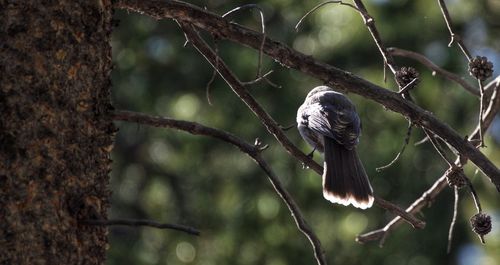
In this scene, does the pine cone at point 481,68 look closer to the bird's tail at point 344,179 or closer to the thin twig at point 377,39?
the thin twig at point 377,39

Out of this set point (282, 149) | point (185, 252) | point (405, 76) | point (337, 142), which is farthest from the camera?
point (185, 252)

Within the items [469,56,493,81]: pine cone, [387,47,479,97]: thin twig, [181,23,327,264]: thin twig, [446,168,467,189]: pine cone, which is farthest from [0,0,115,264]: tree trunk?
[387,47,479,97]: thin twig

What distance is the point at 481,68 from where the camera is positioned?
3.55 m

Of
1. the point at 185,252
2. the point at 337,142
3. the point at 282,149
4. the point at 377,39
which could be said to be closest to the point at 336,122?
the point at 337,142

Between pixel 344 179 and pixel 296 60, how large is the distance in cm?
211

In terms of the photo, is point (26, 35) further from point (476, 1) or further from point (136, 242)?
point (476, 1)

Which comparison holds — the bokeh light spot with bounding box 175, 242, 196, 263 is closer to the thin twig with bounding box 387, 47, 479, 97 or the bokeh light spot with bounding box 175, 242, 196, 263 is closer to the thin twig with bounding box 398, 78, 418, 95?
the thin twig with bounding box 387, 47, 479, 97

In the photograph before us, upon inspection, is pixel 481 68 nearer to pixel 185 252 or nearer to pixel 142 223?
pixel 142 223

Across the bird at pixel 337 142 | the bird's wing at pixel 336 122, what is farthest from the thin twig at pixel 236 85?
the bird's wing at pixel 336 122

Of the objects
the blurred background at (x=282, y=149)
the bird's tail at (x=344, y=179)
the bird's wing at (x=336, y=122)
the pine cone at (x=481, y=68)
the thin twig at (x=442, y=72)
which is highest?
the blurred background at (x=282, y=149)

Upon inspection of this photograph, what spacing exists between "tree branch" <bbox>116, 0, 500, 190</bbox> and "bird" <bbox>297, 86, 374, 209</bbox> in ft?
4.52

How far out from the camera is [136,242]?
1224 centimetres

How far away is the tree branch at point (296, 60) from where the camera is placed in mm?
3369

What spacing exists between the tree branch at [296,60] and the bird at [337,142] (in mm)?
1378
